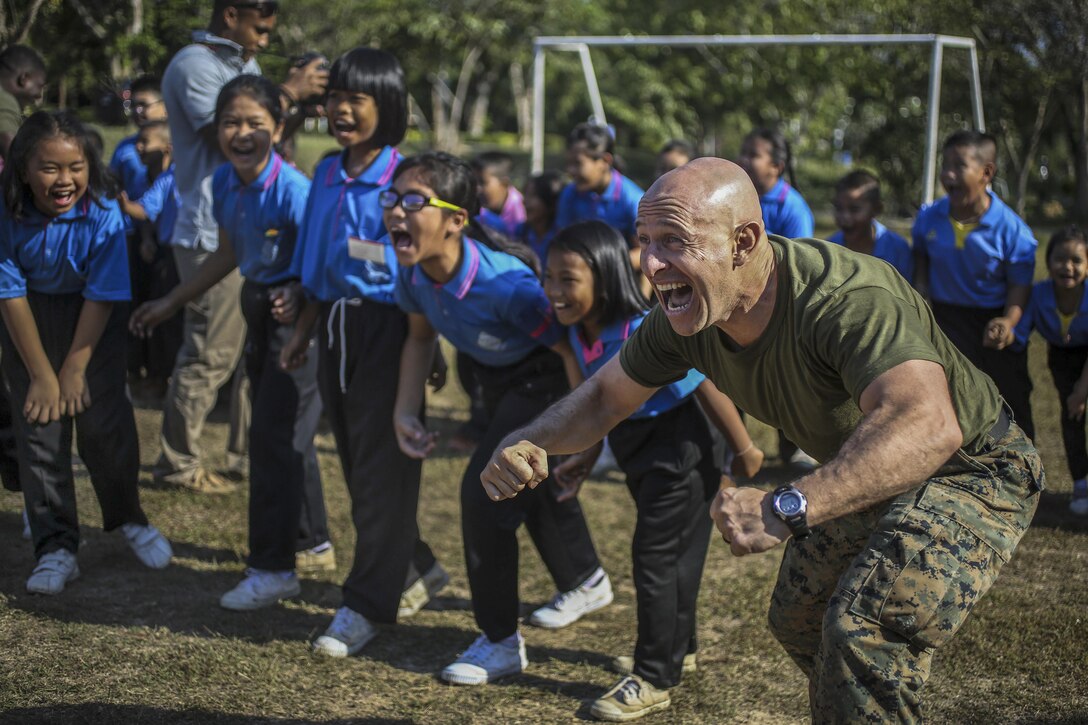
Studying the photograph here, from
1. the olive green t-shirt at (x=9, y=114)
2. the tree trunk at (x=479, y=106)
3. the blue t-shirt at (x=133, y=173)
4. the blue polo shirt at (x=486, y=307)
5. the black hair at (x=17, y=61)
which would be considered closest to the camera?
the blue polo shirt at (x=486, y=307)

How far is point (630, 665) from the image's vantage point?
423 centimetres

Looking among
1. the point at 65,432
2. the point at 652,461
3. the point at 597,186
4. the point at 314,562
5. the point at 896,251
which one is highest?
the point at 597,186

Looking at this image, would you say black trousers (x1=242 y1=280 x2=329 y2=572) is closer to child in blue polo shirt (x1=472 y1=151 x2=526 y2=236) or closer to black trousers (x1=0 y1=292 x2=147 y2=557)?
black trousers (x1=0 y1=292 x2=147 y2=557)

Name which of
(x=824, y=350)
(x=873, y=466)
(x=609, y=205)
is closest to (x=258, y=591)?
(x=824, y=350)

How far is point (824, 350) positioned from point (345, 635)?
2.56 metres

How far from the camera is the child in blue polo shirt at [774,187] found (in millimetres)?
6430

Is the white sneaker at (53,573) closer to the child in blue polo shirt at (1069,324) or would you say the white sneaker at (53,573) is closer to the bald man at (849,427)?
the bald man at (849,427)

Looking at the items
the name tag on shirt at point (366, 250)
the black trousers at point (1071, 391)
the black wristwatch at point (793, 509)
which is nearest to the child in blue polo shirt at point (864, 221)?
the black trousers at point (1071, 391)

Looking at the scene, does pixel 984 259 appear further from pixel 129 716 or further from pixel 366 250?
pixel 129 716

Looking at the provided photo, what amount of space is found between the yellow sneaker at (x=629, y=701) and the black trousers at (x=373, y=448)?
1.03 metres

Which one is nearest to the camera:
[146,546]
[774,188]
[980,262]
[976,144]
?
[146,546]

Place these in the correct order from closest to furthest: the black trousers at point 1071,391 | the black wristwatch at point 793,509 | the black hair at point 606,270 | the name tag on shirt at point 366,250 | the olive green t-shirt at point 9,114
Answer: the black wristwatch at point 793,509, the black hair at point 606,270, the name tag on shirt at point 366,250, the olive green t-shirt at point 9,114, the black trousers at point 1071,391

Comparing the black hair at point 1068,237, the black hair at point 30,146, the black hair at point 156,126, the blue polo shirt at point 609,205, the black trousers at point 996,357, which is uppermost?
the black hair at point 30,146

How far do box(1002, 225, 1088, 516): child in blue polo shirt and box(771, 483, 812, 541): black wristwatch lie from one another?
415 cm
